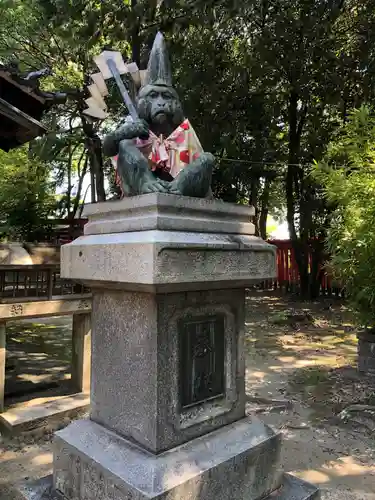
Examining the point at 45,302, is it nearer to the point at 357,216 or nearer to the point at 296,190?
the point at 357,216

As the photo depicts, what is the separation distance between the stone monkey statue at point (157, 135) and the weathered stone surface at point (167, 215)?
0.11m

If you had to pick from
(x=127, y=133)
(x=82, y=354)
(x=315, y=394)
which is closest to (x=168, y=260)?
(x=127, y=133)

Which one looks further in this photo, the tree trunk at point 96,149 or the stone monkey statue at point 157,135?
the tree trunk at point 96,149

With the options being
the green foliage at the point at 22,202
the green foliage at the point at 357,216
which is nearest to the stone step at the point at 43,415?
the green foliage at the point at 357,216

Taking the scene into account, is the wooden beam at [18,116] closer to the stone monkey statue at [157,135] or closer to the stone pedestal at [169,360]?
the stone monkey statue at [157,135]

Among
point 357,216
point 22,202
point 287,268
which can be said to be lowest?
point 287,268

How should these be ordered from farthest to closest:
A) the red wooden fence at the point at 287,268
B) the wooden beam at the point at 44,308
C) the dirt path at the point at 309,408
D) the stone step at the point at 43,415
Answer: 1. the red wooden fence at the point at 287,268
2. the wooden beam at the point at 44,308
3. the stone step at the point at 43,415
4. the dirt path at the point at 309,408

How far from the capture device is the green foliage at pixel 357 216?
4613 mm

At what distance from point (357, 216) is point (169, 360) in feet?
12.0

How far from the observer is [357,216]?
4.77 metres

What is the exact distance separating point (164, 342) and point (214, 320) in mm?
396

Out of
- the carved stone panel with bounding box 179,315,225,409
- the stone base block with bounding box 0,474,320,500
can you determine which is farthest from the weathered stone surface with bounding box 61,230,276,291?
the stone base block with bounding box 0,474,320,500

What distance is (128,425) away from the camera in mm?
2098

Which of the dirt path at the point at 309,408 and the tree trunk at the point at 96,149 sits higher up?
the tree trunk at the point at 96,149
